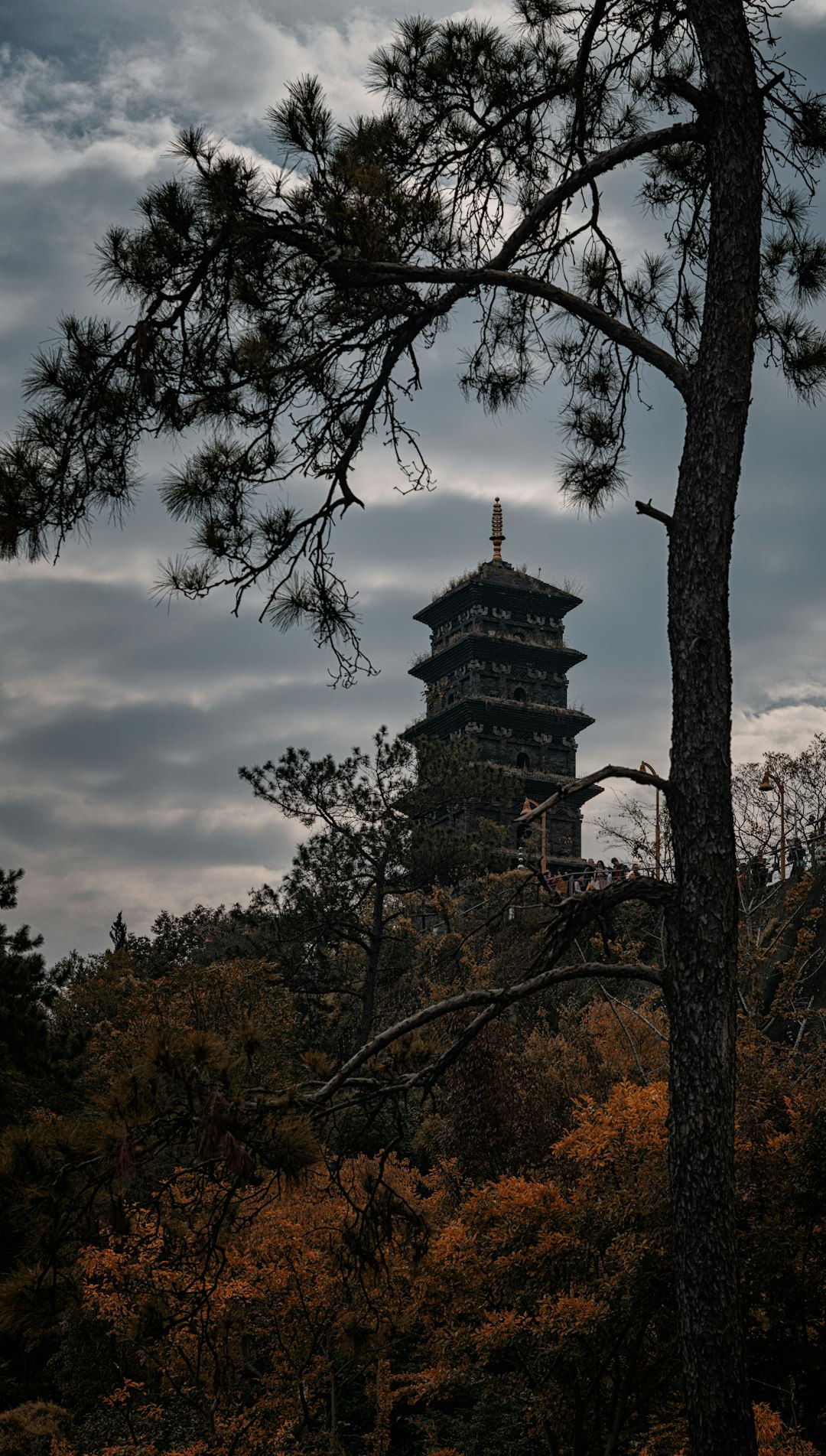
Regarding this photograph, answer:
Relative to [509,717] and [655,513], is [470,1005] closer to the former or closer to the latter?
[655,513]

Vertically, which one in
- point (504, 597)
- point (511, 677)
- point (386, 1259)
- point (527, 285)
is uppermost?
point (504, 597)

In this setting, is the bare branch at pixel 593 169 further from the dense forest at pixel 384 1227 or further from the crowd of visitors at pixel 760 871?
the crowd of visitors at pixel 760 871

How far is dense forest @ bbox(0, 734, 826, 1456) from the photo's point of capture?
438cm

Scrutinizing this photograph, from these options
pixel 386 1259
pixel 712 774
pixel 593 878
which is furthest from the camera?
pixel 593 878

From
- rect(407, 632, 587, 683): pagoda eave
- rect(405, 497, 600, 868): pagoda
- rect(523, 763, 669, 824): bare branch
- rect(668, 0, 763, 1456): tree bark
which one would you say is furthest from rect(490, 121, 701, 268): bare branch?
rect(407, 632, 587, 683): pagoda eave

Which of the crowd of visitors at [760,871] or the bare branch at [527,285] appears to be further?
the crowd of visitors at [760,871]

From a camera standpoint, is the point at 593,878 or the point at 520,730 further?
the point at 520,730

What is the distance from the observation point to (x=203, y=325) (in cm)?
594

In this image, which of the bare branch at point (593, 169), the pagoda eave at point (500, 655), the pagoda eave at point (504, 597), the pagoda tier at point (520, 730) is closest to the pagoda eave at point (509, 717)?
the pagoda tier at point (520, 730)

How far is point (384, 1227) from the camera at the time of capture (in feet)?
16.4

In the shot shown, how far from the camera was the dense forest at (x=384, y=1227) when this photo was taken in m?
4.38

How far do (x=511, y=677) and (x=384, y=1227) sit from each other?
134 feet

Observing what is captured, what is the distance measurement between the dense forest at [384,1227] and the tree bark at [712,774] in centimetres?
49

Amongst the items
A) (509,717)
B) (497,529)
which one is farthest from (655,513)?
(497,529)
